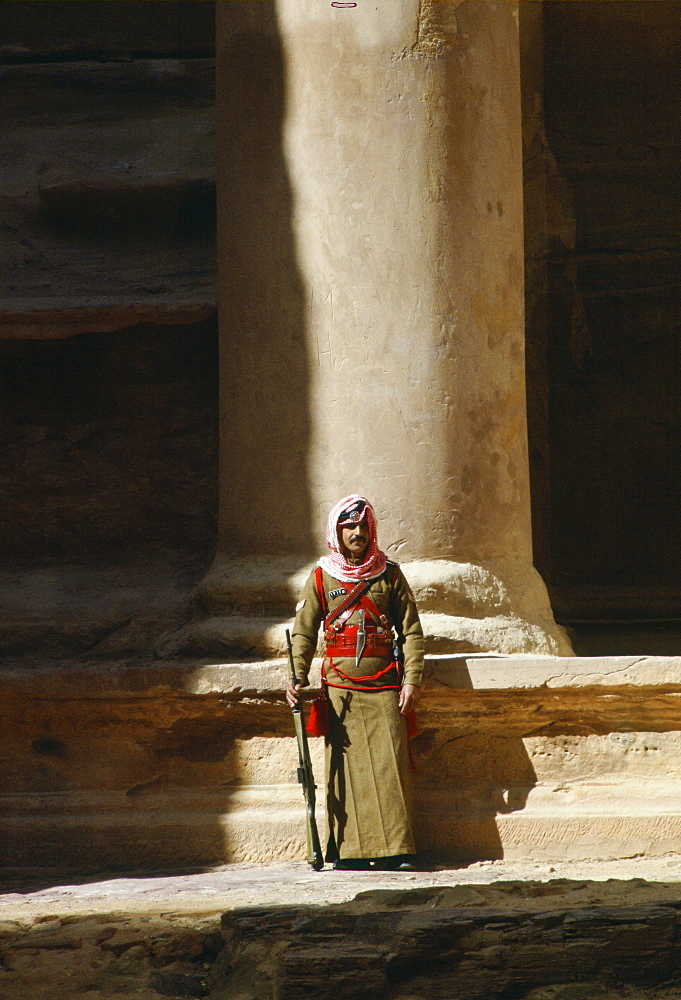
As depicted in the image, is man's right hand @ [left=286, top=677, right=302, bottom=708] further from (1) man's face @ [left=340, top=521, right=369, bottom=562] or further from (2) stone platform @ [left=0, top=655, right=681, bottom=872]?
(1) man's face @ [left=340, top=521, right=369, bottom=562]

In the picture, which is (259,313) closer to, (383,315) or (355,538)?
(383,315)

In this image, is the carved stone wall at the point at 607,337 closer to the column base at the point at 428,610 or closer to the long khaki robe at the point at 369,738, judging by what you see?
the column base at the point at 428,610

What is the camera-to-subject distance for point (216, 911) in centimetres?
421

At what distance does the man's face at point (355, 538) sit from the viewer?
204 inches

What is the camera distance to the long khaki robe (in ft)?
16.5

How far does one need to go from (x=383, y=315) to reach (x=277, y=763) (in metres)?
1.93

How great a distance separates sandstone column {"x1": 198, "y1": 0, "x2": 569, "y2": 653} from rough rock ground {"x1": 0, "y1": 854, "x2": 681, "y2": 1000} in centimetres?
110

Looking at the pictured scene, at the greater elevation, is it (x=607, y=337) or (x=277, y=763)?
(x=607, y=337)

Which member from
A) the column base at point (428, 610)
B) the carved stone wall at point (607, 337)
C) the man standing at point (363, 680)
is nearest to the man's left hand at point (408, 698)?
the man standing at point (363, 680)

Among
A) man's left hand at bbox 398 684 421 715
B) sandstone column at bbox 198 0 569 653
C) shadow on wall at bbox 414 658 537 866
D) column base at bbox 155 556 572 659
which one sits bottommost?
shadow on wall at bbox 414 658 537 866

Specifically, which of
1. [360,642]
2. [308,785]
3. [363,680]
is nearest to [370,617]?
[360,642]

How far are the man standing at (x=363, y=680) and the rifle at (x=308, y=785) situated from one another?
65 millimetres

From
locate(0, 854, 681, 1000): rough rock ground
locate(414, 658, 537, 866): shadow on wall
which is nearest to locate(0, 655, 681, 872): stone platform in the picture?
locate(414, 658, 537, 866): shadow on wall

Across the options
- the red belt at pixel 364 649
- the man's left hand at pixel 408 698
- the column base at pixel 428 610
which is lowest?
the man's left hand at pixel 408 698
